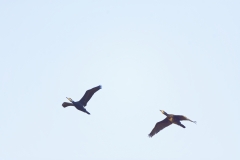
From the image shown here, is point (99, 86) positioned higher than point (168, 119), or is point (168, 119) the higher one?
point (99, 86)

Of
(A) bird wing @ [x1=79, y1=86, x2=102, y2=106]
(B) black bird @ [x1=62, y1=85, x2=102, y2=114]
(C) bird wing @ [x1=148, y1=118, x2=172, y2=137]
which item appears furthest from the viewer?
(B) black bird @ [x1=62, y1=85, x2=102, y2=114]

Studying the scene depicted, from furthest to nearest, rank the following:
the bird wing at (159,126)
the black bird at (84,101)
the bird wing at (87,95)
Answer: the black bird at (84,101), the bird wing at (87,95), the bird wing at (159,126)

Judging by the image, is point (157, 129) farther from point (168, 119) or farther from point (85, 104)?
point (85, 104)

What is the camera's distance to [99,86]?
1978 inches

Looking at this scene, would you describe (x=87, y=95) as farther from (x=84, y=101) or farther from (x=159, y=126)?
(x=159, y=126)

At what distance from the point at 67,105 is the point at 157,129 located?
8106 mm

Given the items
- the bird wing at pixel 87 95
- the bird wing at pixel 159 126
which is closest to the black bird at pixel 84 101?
the bird wing at pixel 87 95

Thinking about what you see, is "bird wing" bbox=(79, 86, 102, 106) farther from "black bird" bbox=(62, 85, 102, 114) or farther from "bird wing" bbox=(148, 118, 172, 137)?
"bird wing" bbox=(148, 118, 172, 137)

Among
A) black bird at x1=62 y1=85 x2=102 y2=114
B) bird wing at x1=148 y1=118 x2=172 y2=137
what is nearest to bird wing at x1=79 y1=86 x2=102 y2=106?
black bird at x1=62 y1=85 x2=102 y2=114

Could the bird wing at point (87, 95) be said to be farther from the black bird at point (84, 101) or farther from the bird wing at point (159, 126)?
the bird wing at point (159, 126)

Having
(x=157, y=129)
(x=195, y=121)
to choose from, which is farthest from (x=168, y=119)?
(x=195, y=121)

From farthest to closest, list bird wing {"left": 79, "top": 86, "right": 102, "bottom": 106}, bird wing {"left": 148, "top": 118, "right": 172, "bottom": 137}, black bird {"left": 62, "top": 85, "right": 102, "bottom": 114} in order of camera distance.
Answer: black bird {"left": 62, "top": 85, "right": 102, "bottom": 114}
bird wing {"left": 79, "top": 86, "right": 102, "bottom": 106}
bird wing {"left": 148, "top": 118, "right": 172, "bottom": 137}

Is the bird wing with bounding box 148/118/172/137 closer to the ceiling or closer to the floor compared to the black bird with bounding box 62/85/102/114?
closer to the floor

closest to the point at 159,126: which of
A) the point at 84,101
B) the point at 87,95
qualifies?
the point at 87,95
